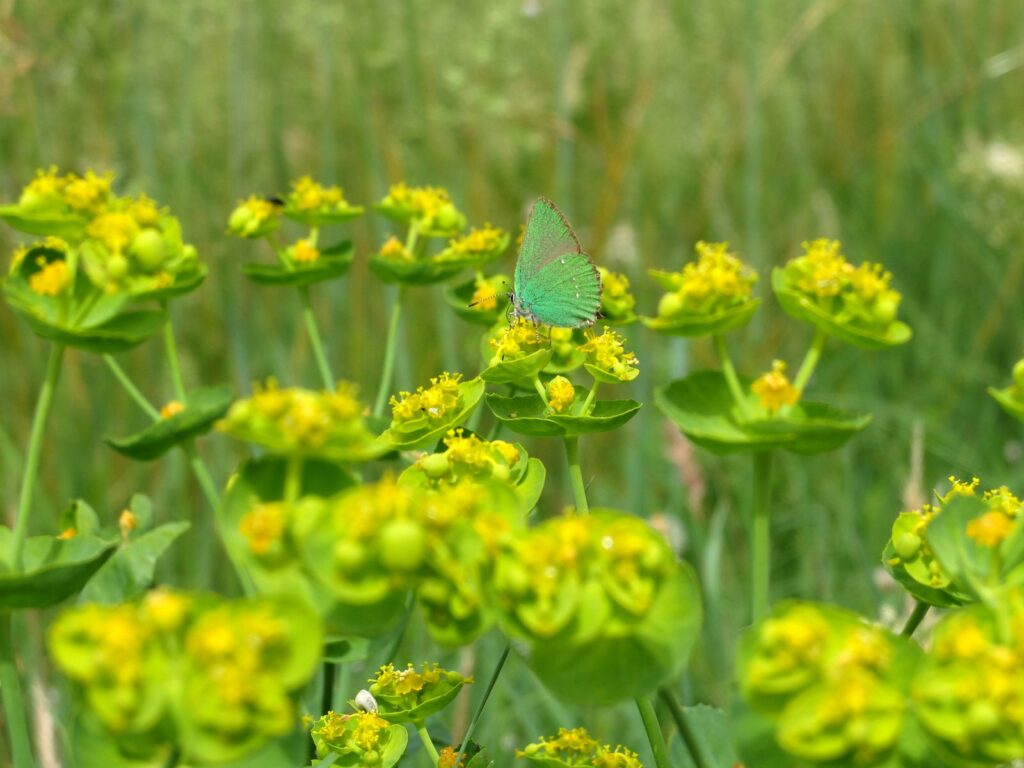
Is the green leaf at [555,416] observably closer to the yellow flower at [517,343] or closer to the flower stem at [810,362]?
the yellow flower at [517,343]

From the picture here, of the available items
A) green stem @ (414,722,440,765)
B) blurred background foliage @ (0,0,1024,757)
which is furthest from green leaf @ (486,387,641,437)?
blurred background foliage @ (0,0,1024,757)

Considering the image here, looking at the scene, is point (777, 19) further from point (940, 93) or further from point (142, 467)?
point (142, 467)

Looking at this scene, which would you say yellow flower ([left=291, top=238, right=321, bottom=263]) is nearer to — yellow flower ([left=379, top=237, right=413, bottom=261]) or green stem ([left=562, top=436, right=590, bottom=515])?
yellow flower ([left=379, top=237, right=413, bottom=261])

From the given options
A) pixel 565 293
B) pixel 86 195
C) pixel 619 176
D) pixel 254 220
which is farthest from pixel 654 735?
pixel 619 176

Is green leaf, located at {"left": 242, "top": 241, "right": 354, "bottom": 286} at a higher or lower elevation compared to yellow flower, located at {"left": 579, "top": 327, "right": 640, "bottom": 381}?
higher

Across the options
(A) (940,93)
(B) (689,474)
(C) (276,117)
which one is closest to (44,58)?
(C) (276,117)
